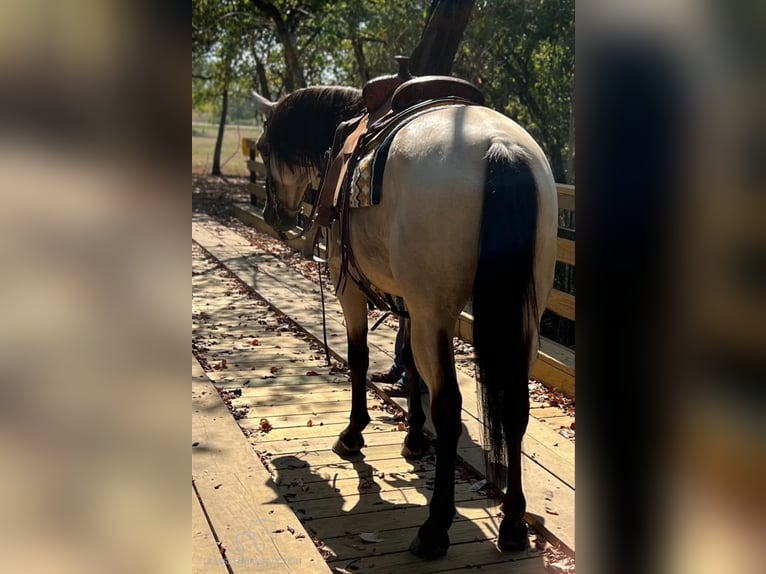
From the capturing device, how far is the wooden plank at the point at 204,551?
277 centimetres

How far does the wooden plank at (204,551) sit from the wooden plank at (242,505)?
0.15 feet

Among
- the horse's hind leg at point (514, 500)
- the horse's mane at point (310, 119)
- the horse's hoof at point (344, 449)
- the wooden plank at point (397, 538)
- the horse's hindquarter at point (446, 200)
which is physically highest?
the horse's mane at point (310, 119)

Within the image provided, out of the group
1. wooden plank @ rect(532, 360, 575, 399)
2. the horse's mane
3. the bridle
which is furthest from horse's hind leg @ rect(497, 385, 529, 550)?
the bridle

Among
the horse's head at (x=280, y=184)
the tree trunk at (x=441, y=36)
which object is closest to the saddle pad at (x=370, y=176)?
the horse's head at (x=280, y=184)

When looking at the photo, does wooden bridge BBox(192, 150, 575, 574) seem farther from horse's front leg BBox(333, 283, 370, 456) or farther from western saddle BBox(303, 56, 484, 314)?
western saddle BBox(303, 56, 484, 314)

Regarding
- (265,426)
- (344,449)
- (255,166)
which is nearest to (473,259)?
(344,449)

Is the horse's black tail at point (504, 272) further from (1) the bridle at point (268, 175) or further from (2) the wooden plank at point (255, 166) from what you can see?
(2) the wooden plank at point (255, 166)

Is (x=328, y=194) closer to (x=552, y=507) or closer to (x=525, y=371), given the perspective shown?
(x=525, y=371)

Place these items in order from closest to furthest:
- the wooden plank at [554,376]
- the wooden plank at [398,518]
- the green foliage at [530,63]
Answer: the wooden plank at [398,518]
the wooden plank at [554,376]
the green foliage at [530,63]

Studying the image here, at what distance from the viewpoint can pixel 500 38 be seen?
8.71 metres

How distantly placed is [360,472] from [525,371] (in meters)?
1.34

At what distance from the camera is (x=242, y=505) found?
3.37 metres

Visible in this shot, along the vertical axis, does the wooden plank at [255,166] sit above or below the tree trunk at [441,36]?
below
